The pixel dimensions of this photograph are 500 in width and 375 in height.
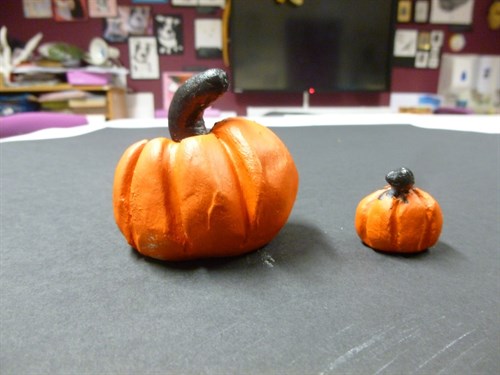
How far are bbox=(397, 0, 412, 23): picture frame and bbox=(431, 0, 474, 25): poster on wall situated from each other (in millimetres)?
165

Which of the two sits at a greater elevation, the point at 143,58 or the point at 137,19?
the point at 137,19

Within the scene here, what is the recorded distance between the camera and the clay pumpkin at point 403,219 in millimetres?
427

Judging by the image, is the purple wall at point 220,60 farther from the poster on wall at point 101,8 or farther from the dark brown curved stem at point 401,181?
the dark brown curved stem at point 401,181

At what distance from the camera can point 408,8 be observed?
2.72 metres

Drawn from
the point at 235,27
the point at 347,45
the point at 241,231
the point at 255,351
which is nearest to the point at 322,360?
the point at 255,351

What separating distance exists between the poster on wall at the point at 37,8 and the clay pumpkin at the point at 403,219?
2.75 m

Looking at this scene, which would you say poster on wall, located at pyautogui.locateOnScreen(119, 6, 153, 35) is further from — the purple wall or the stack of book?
the stack of book

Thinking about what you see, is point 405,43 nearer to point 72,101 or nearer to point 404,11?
point 404,11

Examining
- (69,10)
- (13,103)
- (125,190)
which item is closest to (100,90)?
(13,103)

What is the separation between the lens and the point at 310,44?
2.58m

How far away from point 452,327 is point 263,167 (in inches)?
8.6

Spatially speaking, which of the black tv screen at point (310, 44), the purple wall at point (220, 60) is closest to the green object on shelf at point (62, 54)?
the purple wall at point (220, 60)

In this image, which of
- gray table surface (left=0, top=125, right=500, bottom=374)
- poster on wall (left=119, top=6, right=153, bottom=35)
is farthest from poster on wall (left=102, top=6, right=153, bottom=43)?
gray table surface (left=0, top=125, right=500, bottom=374)

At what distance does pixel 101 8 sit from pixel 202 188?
2.59 meters
